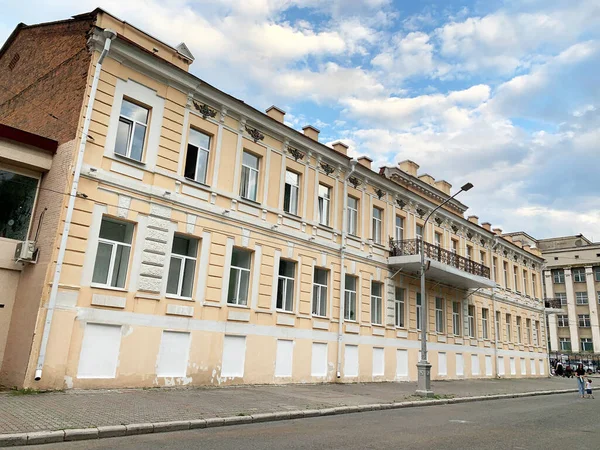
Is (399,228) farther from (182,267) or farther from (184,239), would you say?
(182,267)

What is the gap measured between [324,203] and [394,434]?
1253 cm

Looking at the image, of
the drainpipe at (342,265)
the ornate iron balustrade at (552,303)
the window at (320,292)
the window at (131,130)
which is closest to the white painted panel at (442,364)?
the drainpipe at (342,265)

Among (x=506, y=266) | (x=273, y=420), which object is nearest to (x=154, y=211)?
(x=273, y=420)

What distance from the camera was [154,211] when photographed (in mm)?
13930

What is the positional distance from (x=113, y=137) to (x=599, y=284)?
67.3 metres

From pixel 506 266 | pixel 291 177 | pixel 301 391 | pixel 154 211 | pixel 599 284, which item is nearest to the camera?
pixel 154 211

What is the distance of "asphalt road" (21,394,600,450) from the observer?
7391mm

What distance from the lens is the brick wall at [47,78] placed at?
44.3 feet

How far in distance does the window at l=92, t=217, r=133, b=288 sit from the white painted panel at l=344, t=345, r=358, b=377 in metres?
10.2

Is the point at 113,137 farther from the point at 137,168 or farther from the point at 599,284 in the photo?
the point at 599,284

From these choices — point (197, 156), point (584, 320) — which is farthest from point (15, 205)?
point (584, 320)

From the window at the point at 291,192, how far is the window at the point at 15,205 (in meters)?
8.83

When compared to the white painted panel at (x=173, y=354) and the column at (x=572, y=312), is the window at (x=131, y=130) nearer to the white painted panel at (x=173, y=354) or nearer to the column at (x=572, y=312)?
the white painted panel at (x=173, y=354)

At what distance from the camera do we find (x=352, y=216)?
71.0ft
